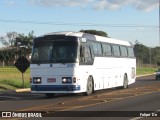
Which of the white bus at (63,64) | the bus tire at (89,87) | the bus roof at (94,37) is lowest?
the bus tire at (89,87)

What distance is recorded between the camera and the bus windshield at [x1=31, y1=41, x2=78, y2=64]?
22.6 meters

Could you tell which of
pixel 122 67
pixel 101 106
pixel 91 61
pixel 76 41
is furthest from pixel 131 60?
pixel 101 106

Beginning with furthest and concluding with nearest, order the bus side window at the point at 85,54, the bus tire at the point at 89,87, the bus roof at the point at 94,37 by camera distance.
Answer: the bus tire at the point at 89,87, the bus roof at the point at 94,37, the bus side window at the point at 85,54

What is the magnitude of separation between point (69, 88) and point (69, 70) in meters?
0.87

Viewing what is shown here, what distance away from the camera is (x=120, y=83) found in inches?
1187

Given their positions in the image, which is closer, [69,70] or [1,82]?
[69,70]

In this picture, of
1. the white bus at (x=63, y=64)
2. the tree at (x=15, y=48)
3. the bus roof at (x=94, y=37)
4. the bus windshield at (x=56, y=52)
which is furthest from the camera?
the tree at (x=15, y=48)

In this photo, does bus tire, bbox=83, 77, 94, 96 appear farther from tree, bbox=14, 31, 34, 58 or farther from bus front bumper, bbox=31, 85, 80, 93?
tree, bbox=14, 31, 34, 58

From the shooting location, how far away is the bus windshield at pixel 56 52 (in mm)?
22625

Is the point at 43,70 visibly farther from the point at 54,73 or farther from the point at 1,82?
the point at 1,82

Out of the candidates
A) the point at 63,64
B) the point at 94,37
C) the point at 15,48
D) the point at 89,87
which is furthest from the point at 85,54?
the point at 15,48

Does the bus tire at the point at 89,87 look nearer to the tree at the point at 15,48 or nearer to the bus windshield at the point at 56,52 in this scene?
the bus windshield at the point at 56,52

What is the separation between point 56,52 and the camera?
22.8m

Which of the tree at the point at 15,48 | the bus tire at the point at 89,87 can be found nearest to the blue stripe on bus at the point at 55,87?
the bus tire at the point at 89,87
